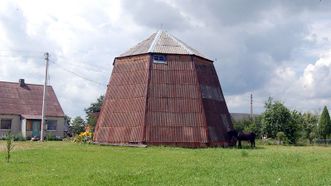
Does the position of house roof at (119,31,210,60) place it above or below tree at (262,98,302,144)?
above

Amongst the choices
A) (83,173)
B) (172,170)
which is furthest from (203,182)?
(83,173)

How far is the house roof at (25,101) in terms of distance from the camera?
2484 inches

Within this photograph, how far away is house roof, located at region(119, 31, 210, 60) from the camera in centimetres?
4384

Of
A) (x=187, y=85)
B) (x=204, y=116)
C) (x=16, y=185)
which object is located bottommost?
(x=16, y=185)

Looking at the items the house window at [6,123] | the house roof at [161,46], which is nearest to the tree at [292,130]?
the house roof at [161,46]

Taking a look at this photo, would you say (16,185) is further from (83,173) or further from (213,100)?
(213,100)

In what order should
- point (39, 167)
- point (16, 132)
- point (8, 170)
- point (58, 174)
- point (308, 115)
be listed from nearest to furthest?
point (58, 174)
point (8, 170)
point (39, 167)
point (16, 132)
point (308, 115)

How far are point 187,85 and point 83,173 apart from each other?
24.9 metres

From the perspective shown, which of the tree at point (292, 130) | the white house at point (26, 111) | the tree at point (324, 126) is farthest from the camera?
the tree at point (324, 126)

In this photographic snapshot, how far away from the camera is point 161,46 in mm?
44562

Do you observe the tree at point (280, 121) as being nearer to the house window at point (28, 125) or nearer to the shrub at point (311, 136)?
the shrub at point (311, 136)

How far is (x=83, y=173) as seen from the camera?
18.6 meters

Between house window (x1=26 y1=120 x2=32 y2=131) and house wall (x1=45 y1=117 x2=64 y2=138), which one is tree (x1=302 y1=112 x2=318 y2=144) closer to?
house wall (x1=45 y1=117 x2=64 y2=138)

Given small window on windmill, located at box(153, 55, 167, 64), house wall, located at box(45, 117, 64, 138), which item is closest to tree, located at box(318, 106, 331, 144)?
house wall, located at box(45, 117, 64, 138)
